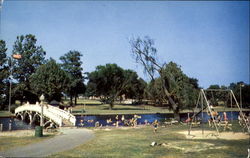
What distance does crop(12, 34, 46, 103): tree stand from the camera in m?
76.1

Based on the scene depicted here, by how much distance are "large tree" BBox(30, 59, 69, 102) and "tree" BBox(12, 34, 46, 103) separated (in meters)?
4.46

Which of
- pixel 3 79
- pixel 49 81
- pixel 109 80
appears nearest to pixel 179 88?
pixel 49 81

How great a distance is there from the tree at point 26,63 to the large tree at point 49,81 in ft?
14.6

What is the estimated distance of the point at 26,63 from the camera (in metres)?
77.6

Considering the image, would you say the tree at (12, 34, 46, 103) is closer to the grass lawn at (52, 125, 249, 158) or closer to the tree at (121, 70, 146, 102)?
the tree at (121, 70, 146, 102)

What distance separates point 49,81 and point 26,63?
11.0 m

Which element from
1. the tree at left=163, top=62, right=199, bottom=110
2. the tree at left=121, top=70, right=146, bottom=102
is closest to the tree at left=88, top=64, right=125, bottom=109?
the tree at left=121, top=70, right=146, bottom=102

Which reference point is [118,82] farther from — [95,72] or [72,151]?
[72,151]

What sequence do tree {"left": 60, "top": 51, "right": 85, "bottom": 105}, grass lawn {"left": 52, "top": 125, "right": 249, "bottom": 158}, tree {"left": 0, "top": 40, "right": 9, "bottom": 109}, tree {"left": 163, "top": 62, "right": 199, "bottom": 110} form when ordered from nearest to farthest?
grass lawn {"left": 52, "top": 125, "right": 249, "bottom": 158} < tree {"left": 163, "top": 62, "right": 199, "bottom": 110} < tree {"left": 0, "top": 40, "right": 9, "bottom": 109} < tree {"left": 60, "top": 51, "right": 85, "bottom": 105}

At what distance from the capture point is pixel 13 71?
74.9 m

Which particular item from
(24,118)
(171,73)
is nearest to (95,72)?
(24,118)

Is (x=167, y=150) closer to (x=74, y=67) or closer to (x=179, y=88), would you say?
(x=179, y=88)

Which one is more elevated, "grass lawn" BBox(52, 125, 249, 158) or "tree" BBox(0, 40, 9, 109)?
"tree" BBox(0, 40, 9, 109)

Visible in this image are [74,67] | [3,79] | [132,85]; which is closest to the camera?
[3,79]
